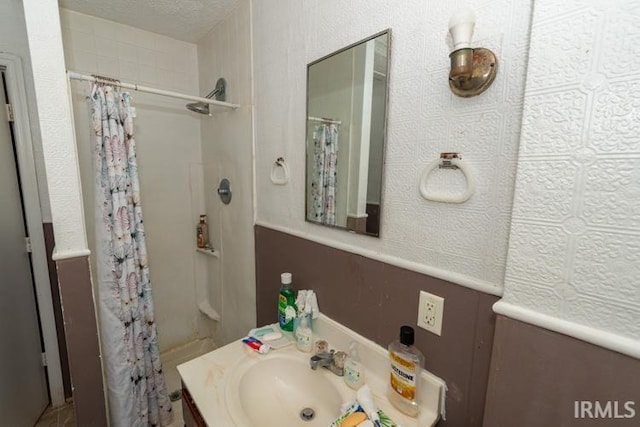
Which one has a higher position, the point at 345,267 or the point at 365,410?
the point at 345,267

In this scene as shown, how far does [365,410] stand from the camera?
2.39ft

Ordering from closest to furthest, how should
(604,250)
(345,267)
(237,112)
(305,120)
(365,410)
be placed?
1. (604,250)
2. (365,410)
3. (345,267)
4. (305,120)
5. (237,112)

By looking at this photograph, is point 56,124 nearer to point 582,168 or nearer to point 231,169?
point 231,169

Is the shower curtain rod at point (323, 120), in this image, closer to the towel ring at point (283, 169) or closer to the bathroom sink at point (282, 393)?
the towel ring at point (283, 169)

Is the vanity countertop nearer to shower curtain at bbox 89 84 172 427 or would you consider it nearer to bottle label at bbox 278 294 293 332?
bottle label at bbox 278 294 293 332

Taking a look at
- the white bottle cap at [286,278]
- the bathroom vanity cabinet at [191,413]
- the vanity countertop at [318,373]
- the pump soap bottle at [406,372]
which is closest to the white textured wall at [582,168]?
the pump soap bottle at [406,372]

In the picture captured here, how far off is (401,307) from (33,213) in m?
2.01

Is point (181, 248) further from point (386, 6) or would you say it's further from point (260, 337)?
point (386, 6)

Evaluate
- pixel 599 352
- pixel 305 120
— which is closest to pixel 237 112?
pixel 305 120

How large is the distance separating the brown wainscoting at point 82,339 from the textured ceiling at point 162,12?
1347 mm

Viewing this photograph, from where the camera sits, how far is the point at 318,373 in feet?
3.13

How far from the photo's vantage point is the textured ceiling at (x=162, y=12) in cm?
144

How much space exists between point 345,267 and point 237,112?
3.54 ft

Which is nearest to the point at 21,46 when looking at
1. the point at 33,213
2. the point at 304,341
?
the point at 33,213
